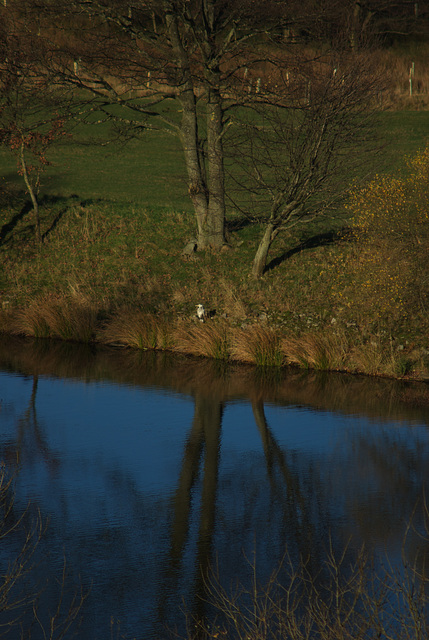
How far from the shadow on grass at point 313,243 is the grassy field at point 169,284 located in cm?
6

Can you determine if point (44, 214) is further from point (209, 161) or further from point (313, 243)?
point (313, 243)

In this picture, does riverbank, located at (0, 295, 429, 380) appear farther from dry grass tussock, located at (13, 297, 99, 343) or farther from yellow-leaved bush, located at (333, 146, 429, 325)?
yellow-leaved bush, located at (333, 146, 429, 325)

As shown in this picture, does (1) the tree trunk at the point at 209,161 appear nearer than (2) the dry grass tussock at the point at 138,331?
No

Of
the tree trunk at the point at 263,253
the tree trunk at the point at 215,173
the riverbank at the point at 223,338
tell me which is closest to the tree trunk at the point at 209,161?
the tree trunk at the point at 215,173

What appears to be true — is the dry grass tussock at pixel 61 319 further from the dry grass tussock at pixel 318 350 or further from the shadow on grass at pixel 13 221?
the shadow on grass at pixel 13 221

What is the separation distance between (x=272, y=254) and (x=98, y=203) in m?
8.83

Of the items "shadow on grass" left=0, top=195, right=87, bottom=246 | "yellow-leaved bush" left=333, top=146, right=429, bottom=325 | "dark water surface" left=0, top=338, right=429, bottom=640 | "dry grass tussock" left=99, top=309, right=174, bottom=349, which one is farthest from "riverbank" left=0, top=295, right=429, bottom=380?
"shadow on grass" left=0, top=195, right=87, bottom=246

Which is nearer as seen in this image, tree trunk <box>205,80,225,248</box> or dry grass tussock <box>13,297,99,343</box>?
dry grass tussock <box>13,297,99,343</box>

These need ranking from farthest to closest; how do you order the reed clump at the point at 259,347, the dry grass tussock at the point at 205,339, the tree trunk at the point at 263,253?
the tree trunk at the point at 263,253
the dry grass tussock at the point at 205,339
the reed clump at the point at 259,347

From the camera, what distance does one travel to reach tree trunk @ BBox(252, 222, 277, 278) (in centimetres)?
2423

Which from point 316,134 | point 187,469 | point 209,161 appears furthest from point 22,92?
point 187,469

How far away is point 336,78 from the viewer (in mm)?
22000

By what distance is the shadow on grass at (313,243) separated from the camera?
2530cm

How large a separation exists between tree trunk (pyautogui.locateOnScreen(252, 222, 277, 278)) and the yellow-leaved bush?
3765 mm
